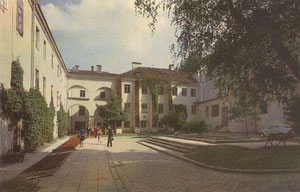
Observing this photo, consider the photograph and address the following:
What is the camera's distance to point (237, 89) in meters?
13.0

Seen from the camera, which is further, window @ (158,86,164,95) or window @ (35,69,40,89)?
window @ (158,86,164,95)

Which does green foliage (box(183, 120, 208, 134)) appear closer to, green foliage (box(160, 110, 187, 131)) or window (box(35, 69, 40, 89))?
window (box(35, 69, 40, 89))

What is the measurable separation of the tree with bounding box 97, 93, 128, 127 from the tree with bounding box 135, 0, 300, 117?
1247 inches

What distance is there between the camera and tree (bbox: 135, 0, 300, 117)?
9.96 m

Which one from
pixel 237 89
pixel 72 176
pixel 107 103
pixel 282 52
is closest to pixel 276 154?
pixel 237 89

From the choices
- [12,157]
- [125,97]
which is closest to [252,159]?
[12,157]

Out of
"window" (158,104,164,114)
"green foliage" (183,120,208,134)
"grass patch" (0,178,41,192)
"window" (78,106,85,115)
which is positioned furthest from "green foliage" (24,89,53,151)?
"window" (158,104,164,114)

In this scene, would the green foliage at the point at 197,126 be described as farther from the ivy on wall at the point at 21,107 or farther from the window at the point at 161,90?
the window at the point at 161,90

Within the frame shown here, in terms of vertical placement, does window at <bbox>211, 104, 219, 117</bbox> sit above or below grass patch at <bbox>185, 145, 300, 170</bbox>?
above

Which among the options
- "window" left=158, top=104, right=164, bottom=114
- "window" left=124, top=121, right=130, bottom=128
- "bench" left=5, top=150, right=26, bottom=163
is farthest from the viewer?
"window" left=158, top=104, right=164, bottom=114

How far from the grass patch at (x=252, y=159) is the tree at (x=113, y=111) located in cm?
2950

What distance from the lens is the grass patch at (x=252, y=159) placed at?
34.2ft

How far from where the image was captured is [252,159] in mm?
11508

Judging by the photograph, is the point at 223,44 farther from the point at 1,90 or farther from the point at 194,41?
the point at 1,90
